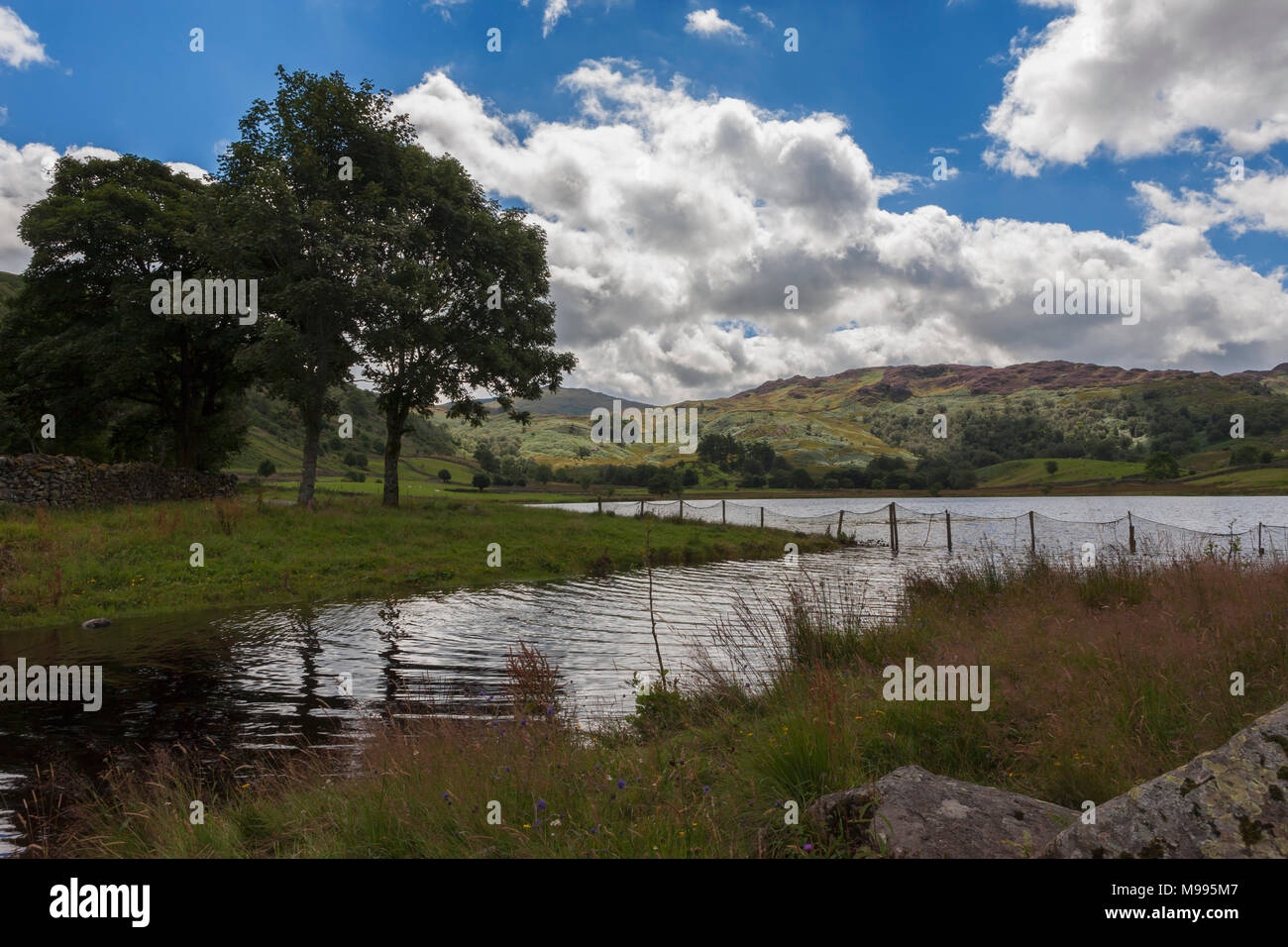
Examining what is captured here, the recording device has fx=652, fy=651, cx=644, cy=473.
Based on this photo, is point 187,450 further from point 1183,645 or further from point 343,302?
point 1183,645

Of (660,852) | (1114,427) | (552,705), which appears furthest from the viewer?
(1114,427)

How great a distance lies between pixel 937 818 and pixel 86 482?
95.3ft

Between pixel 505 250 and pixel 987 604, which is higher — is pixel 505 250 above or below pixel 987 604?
above

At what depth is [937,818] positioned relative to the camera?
3611 mm

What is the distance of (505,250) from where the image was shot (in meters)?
32.8

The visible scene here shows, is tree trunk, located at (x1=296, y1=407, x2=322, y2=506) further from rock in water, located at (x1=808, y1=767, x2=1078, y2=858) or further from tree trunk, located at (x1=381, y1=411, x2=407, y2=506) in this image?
rock in water, located at (x1=808, y1=767, x2=1078, y2=858)

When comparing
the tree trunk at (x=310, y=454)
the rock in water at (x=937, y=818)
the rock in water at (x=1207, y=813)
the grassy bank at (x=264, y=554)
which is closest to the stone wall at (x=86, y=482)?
the grassy bank at (x=264, y=554)

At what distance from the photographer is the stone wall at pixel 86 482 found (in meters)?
21.2

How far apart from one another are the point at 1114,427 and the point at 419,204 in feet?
660

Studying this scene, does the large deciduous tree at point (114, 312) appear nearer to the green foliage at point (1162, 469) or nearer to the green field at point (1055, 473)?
the green foliage at point (1162, 469)

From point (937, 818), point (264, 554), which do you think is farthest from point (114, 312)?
point (937, 818)

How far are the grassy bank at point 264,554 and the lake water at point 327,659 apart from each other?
1660mm

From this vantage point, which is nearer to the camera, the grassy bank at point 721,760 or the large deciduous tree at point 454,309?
the grassy bank at point 721,760

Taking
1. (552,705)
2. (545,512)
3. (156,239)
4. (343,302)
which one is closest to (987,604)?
(552,705)
